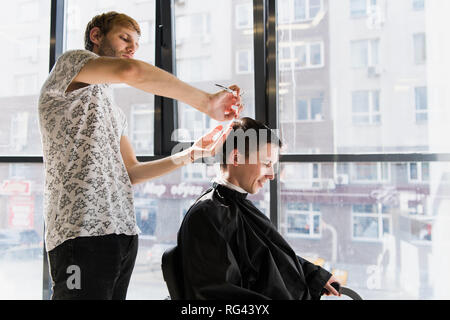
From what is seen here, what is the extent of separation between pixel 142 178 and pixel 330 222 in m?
1.29

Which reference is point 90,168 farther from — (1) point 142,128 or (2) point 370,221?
(2) point 370,221

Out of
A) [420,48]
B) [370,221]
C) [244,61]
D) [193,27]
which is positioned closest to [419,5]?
[420,48]

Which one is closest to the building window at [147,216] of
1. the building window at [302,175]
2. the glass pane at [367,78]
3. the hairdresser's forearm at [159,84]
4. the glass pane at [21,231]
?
the glass pane at [21,231]

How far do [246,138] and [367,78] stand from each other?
1102 mm

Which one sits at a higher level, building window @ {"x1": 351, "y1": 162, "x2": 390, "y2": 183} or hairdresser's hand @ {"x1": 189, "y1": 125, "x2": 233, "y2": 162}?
hairdresser's hand @ {"x1": 189, "y1": 125, "x2": 233, "y2": 162}

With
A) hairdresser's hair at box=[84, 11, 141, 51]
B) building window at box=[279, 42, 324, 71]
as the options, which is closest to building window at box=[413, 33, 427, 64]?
building window at box=[279, 42, 324, 71]

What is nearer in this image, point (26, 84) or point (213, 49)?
point (213, 49)

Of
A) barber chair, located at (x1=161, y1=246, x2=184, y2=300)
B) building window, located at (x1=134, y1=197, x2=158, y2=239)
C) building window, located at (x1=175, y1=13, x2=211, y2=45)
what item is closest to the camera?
barber chair, located at (x1=161, y1=246, x2=184, y2=300)

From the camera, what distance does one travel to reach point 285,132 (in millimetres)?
2439

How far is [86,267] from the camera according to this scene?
1.38 metres

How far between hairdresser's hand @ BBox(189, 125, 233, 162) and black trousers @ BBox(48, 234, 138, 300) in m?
0.56

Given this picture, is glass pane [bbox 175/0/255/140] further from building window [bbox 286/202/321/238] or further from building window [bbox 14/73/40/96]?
building window [bbox 14/73/40/96]

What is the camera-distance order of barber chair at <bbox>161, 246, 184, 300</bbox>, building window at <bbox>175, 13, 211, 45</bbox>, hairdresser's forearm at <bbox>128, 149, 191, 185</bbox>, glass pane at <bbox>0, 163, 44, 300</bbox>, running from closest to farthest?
barber chair at <bbox>161, 246, 184, 300</bbox> → hairdresser's forearm at <bbox>128, 149, 191, 185</bbox> → building window at <bbox>175, 13, 211, 45</bbox> → glass pane at <bbox>0, 163, 44, 300</bbox>

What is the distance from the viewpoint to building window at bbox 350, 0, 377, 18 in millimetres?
2322
